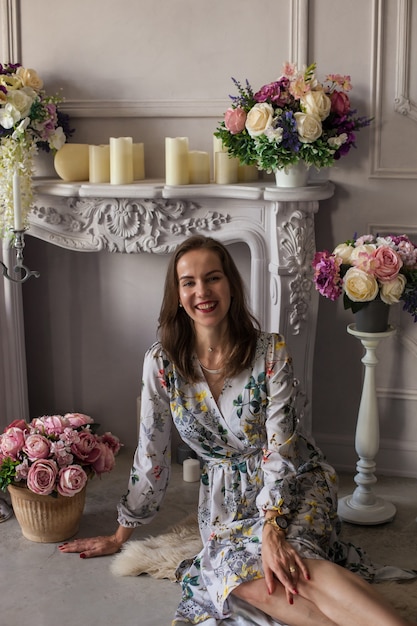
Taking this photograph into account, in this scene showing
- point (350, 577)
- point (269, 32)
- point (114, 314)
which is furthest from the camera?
point (114, 314)

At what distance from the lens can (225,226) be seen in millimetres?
3166

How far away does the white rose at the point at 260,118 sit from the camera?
2.87 metres

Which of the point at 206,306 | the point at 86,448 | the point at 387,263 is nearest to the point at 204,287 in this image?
the point at 206,306

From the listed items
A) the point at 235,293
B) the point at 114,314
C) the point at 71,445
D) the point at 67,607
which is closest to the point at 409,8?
the point at 235,293

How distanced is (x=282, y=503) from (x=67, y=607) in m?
0.71

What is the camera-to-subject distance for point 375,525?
9.86ft

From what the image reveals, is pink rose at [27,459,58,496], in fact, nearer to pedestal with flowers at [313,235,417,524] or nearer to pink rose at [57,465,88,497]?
pink rose at [57,465,88,497]

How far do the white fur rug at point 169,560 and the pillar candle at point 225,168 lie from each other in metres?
1.21

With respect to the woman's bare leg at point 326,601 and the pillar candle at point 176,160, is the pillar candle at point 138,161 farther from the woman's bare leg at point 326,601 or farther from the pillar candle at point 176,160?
the woman's bare leg at point 326,601

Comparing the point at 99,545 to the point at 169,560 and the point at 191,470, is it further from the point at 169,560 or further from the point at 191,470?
the point at 191,470

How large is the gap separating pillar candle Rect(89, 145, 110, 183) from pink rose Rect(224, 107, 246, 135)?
510mm

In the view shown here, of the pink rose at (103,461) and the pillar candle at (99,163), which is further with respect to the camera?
the pillar candle at (99,163)

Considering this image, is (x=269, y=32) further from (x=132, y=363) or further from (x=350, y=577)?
(x=350, y=577)

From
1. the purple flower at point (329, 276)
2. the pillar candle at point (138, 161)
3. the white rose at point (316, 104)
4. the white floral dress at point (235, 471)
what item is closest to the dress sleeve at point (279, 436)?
the white floral dress at point (235, 471)
